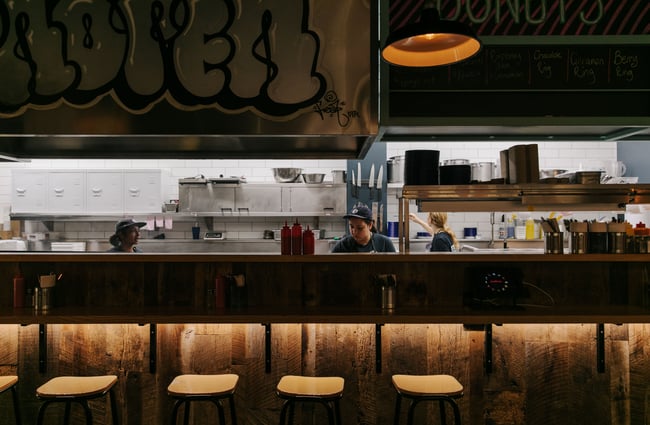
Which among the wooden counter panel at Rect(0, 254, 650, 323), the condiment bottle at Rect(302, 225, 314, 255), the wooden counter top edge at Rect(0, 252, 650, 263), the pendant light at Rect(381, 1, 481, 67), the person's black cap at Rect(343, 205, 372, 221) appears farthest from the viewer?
the person's black cap at Rect(343, 205, 372, 221)

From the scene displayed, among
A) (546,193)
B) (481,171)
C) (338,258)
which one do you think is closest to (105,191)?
(338,258)

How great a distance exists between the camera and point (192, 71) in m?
3.06

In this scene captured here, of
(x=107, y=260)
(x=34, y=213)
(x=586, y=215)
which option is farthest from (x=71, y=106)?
(x=586, y=215)

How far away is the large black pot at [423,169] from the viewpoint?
3.08m

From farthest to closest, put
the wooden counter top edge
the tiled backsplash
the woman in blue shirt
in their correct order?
the tiled backsplash, the woman in blue shirt, the wooden counter top edge

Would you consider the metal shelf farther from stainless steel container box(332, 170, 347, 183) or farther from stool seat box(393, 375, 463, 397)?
stainless steel container box(332, 170, 347, 183)

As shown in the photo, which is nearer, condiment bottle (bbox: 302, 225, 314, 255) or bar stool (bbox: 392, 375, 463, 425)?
bar stool (bbox: 392, 375, 463, 425)

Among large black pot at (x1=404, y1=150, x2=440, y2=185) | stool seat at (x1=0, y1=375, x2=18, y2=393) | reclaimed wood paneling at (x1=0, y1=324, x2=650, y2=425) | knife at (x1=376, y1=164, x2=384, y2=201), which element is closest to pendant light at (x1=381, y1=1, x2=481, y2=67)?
large black pot at (x1=404, y1=150, x2=440, y2=185)

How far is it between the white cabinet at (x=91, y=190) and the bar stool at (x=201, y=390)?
449cm

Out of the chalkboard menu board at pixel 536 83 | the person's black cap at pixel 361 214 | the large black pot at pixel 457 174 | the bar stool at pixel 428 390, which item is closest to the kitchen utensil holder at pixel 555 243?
the large black pot at pixel 457 174

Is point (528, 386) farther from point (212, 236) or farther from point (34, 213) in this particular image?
point (34, 213)

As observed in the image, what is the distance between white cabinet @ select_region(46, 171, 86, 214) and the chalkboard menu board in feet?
17.4

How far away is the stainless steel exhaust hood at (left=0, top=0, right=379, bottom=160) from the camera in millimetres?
3010

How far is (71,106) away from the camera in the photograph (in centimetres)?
302
